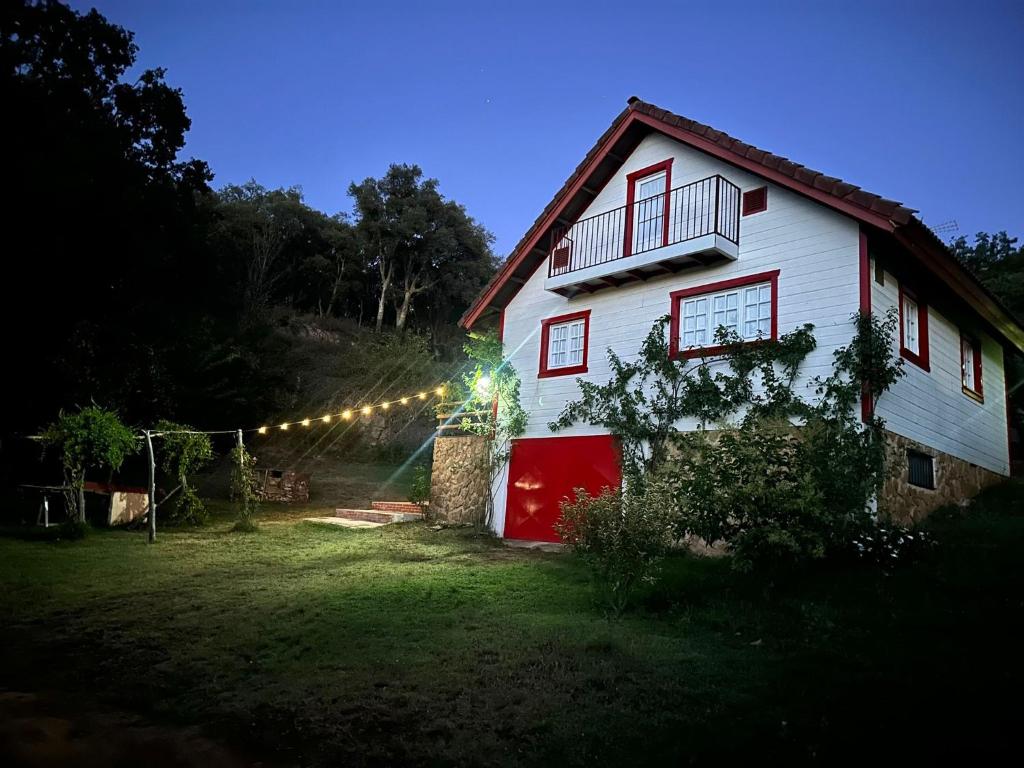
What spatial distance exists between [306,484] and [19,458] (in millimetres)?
8411

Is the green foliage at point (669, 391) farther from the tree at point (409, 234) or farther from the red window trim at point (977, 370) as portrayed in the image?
the tree at point (409, 234)

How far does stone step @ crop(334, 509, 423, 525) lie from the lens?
16.7m

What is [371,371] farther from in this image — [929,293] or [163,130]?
[929,293]

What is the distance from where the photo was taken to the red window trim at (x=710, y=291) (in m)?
11.4

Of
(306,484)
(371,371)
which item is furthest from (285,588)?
(371,371)

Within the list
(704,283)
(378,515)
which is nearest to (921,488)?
(704,283)

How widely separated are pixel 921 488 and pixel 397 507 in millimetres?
11638

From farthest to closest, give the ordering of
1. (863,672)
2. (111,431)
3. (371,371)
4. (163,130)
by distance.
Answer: (371,371) < (163,130) < (111,431) < (863,672)

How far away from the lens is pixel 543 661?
6.09m

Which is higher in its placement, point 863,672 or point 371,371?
point 371,371

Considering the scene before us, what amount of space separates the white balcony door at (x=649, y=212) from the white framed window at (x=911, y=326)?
→ 4.45 meters

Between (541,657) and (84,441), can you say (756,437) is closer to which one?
(541,657)

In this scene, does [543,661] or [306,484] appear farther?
[306,484]

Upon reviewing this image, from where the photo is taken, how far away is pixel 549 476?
46.4ft
